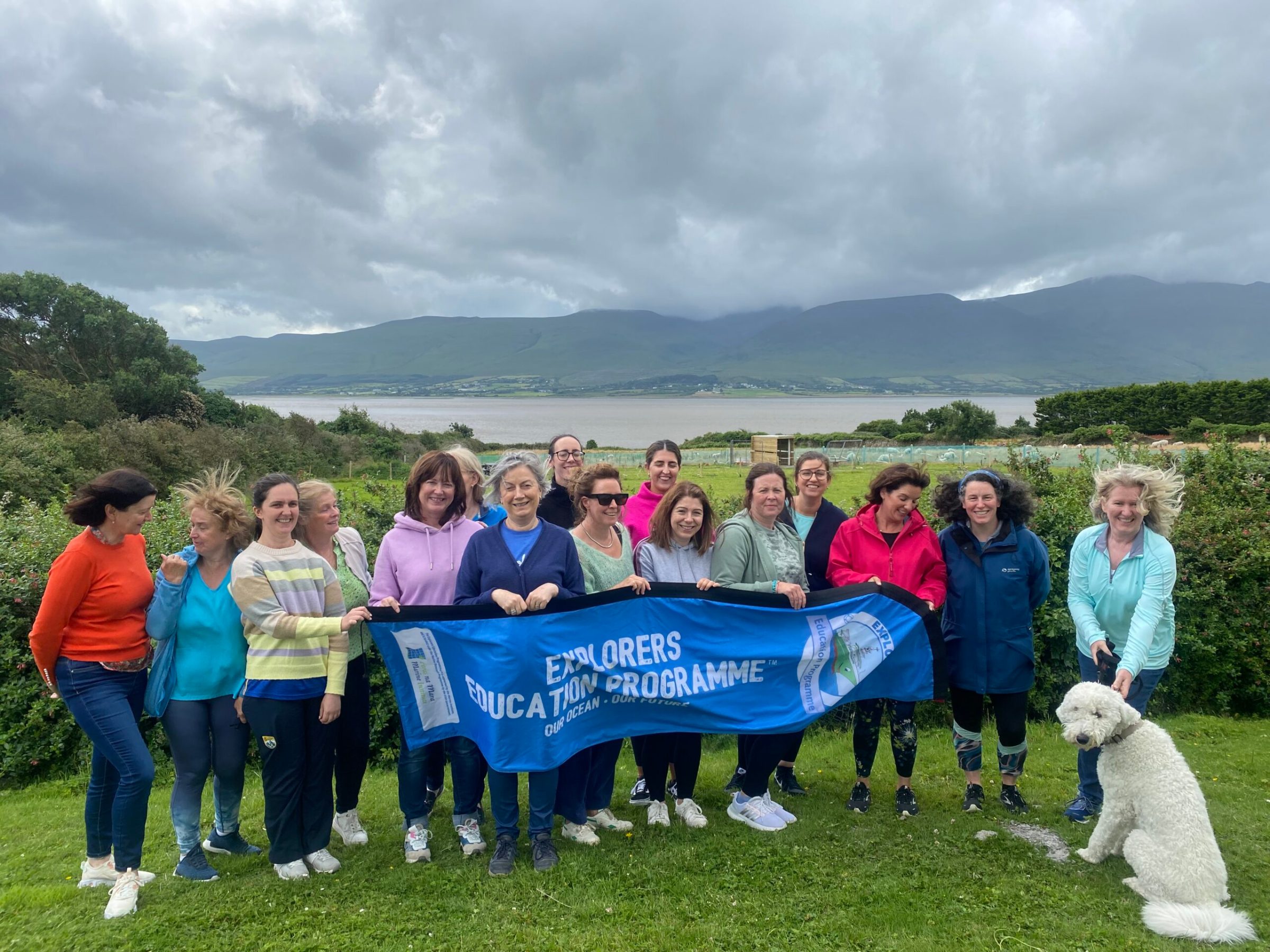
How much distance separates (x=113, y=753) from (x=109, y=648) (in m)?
0.59

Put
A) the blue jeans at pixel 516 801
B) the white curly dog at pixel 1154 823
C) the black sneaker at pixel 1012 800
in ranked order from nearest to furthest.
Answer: the white curly dog at pixel 1154 823
the blue jeans at pixel 516 801
the black sneaker at pixel 1012 800

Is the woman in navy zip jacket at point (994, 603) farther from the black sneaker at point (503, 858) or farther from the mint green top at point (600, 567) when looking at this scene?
the black sneaker at point (503, 858)

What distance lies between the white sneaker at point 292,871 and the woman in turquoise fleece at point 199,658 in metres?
0.40

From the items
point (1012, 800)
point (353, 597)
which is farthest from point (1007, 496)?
point (353, 597)

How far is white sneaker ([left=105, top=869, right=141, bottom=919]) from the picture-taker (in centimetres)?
383

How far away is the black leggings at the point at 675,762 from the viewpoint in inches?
197

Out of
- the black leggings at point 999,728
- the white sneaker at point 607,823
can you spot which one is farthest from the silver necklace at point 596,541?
the black leggings at point 999,728

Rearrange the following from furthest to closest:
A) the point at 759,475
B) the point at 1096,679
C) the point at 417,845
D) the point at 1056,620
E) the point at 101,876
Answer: the point at 1056,620, the point at 759,475, the point at 1096,679, the point at 417,845, the point at 101,876

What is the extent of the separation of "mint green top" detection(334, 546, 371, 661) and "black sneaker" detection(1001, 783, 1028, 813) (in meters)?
4.69

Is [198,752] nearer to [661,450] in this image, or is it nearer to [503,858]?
[503,858]

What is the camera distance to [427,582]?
4512mm

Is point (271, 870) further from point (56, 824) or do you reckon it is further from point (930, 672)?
point (930, 672)

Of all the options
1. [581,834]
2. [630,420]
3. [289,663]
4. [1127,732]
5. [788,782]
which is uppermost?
[630,420]

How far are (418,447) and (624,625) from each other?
54133mm
